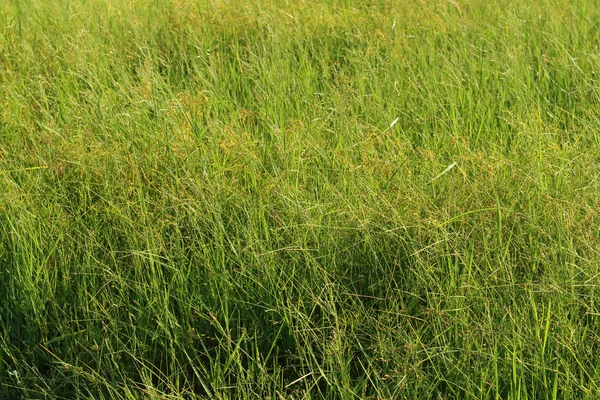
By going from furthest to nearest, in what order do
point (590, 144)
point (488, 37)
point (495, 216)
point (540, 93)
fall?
1. point (488, 37)
2. point (540, 93)
3. point (590, 144)
4. point (495, 216)

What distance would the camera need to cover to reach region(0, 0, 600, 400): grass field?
1783 millimetres

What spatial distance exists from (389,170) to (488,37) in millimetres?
1392

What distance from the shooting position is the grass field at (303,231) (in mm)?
1783

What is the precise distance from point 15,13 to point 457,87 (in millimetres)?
2116

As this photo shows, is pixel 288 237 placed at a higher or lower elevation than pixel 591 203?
higher

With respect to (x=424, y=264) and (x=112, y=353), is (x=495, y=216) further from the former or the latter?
(x=112, y=353)

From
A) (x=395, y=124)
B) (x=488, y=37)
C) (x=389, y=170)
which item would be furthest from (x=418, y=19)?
(x=389, y=170)

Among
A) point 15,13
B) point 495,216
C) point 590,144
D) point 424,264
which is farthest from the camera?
point 15,13

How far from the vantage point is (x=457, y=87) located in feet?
9.85

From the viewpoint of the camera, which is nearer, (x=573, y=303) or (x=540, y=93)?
(x=573, y=303)

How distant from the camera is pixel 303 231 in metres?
2.10

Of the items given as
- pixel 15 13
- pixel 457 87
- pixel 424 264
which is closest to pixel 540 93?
pixel 457 87

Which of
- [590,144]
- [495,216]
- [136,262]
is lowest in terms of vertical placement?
[590,144]

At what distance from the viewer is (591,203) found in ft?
7.15
